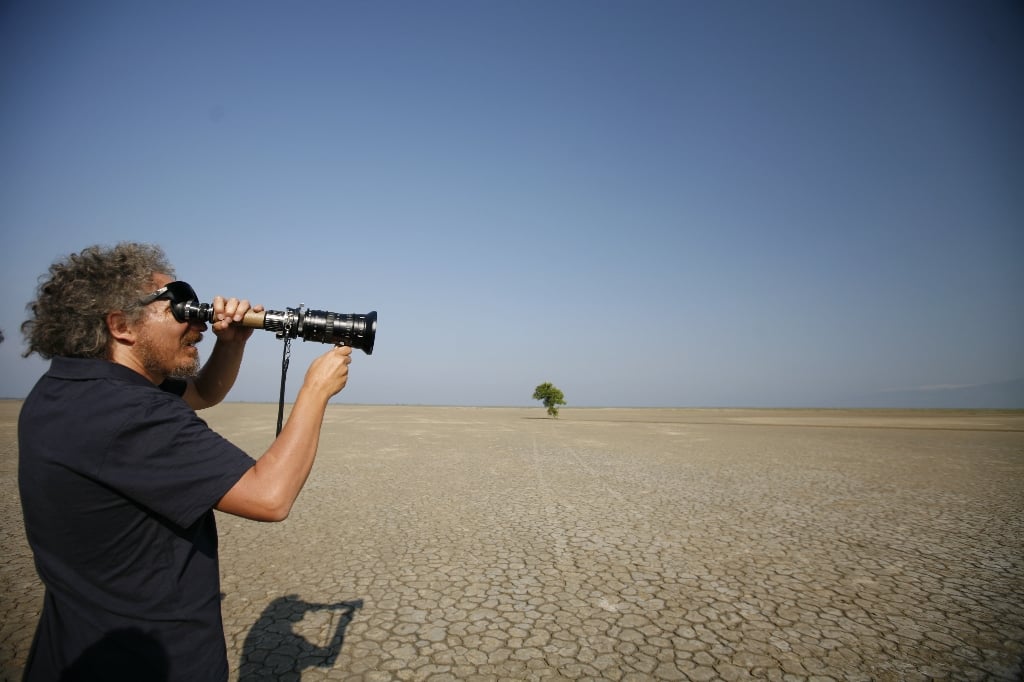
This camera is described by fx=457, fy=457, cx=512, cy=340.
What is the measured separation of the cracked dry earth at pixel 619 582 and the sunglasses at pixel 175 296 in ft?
11.0

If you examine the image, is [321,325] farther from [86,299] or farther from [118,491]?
[118,491]

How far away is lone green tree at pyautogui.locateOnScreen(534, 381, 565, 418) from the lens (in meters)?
44.9

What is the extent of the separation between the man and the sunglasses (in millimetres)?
60

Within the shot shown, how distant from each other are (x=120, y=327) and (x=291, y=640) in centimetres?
378

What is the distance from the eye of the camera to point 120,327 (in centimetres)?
159

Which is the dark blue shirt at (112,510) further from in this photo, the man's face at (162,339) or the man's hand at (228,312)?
the man's hand at (228,312)

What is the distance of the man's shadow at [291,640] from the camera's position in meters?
3.68

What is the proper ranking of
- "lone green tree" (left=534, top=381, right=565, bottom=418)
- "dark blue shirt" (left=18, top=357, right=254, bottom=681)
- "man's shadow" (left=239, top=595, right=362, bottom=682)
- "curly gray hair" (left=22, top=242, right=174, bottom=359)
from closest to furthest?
"dark blue shirt" (left=18, top=357, right=254, bottom=681) → "curly gray hair" (left=22, top=242, right=174, bottom=359) → "man's shadow" (left=239, top=595, right=362, bottom=682) → "lone green tree" (left=534, top=381, right=565, bottom=418)

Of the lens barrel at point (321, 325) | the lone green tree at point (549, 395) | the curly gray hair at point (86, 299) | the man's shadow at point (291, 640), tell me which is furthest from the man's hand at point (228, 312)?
the lone green tree at point (549, 395)

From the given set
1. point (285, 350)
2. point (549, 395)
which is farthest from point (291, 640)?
point (549, 395)

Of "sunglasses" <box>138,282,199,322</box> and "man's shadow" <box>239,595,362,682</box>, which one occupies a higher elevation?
"sunglasses" <box>138,282,199,322</box>

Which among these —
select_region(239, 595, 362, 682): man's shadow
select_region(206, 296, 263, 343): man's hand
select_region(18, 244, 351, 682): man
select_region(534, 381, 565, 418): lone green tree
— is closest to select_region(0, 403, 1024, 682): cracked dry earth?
select_region(239, 595, 362, 682): man's shadow

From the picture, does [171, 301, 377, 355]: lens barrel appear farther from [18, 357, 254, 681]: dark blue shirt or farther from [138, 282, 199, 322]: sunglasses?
[18, 357, 254, 681]: dark blue shirt

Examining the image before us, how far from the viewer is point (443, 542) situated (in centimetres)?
686
